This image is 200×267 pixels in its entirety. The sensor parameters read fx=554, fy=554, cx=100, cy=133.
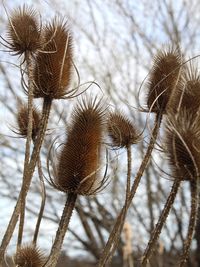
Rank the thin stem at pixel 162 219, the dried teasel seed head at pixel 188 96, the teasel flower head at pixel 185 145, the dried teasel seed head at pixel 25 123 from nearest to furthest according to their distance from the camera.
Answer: the teasel flower head at pixel 185 145
the dried teasel seed head at pixel 188 96
the thin stem at pixel 162 219
the dried teasel seed head at pixel 25 123

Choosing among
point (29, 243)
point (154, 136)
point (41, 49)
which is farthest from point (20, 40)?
point (29, 243)

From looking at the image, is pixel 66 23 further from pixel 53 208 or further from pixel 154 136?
pixel 53 208

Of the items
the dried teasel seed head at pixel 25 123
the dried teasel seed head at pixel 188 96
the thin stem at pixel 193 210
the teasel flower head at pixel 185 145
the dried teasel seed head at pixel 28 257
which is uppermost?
the dried teasel seed head at pixel 25 123

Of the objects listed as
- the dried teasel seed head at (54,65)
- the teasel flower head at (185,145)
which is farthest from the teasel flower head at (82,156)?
the teasel flower head at (185,145)

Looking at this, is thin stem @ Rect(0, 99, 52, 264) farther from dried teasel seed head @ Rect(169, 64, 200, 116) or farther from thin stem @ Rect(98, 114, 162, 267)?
dried teasel seed head @ Rect(169, 64, 200, 116)

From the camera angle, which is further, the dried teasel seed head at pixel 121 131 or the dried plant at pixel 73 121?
the dried teasel seed head at pixel 121 131

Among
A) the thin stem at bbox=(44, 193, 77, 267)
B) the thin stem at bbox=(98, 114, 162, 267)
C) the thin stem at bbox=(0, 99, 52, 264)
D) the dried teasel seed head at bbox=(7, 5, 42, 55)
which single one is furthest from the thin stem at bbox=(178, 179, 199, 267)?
the dried teasel seed head at bbox=(7, 5, 42, 55)

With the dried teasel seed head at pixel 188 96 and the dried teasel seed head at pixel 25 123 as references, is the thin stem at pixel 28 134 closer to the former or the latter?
the dried teasel seed head at pixel 25 123

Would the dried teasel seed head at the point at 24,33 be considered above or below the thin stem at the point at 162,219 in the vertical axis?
above
